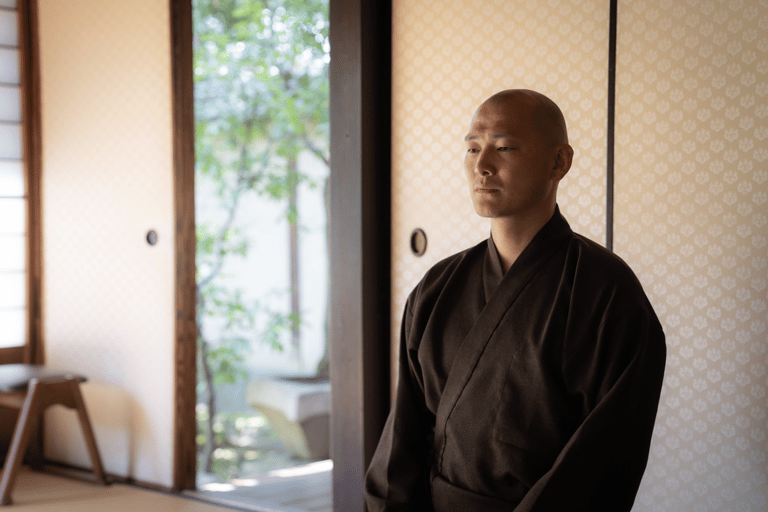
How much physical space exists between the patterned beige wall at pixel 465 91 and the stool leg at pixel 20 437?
71.2 inches

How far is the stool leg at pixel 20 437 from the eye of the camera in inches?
126

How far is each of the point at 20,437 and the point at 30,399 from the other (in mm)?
191

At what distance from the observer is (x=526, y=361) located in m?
1.34

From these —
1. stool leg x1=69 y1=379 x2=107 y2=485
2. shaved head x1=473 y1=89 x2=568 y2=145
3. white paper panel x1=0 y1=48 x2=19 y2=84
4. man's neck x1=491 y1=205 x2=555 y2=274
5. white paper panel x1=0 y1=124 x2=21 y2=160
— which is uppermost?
white paper panel x1=0 y1=48 x2=19 y2=84

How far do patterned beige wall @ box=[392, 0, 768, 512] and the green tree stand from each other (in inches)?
117


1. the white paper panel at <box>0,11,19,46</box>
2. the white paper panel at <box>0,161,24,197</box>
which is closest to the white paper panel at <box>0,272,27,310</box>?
the white paper panel at <box>0,161,24,197</box>

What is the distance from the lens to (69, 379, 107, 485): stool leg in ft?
11.0

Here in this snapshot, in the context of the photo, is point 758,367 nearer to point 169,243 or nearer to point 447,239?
point 447,239

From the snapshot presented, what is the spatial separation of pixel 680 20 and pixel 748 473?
1347 mm

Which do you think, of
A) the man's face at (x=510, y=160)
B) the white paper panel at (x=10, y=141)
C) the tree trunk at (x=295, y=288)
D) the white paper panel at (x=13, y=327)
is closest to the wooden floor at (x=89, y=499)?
the white paper panel at (x=13, y=327)

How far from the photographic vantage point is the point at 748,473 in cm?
196

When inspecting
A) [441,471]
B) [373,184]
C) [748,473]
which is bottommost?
[748,473]

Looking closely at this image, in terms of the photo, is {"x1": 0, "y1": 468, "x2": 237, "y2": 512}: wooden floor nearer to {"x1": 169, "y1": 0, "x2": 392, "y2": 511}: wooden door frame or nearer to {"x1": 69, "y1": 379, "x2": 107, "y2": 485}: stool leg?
{"x1": 69, "y1": 379, "x2": 107, "y2": 485}: stool leg

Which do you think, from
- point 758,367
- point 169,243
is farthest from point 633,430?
point 169,243
